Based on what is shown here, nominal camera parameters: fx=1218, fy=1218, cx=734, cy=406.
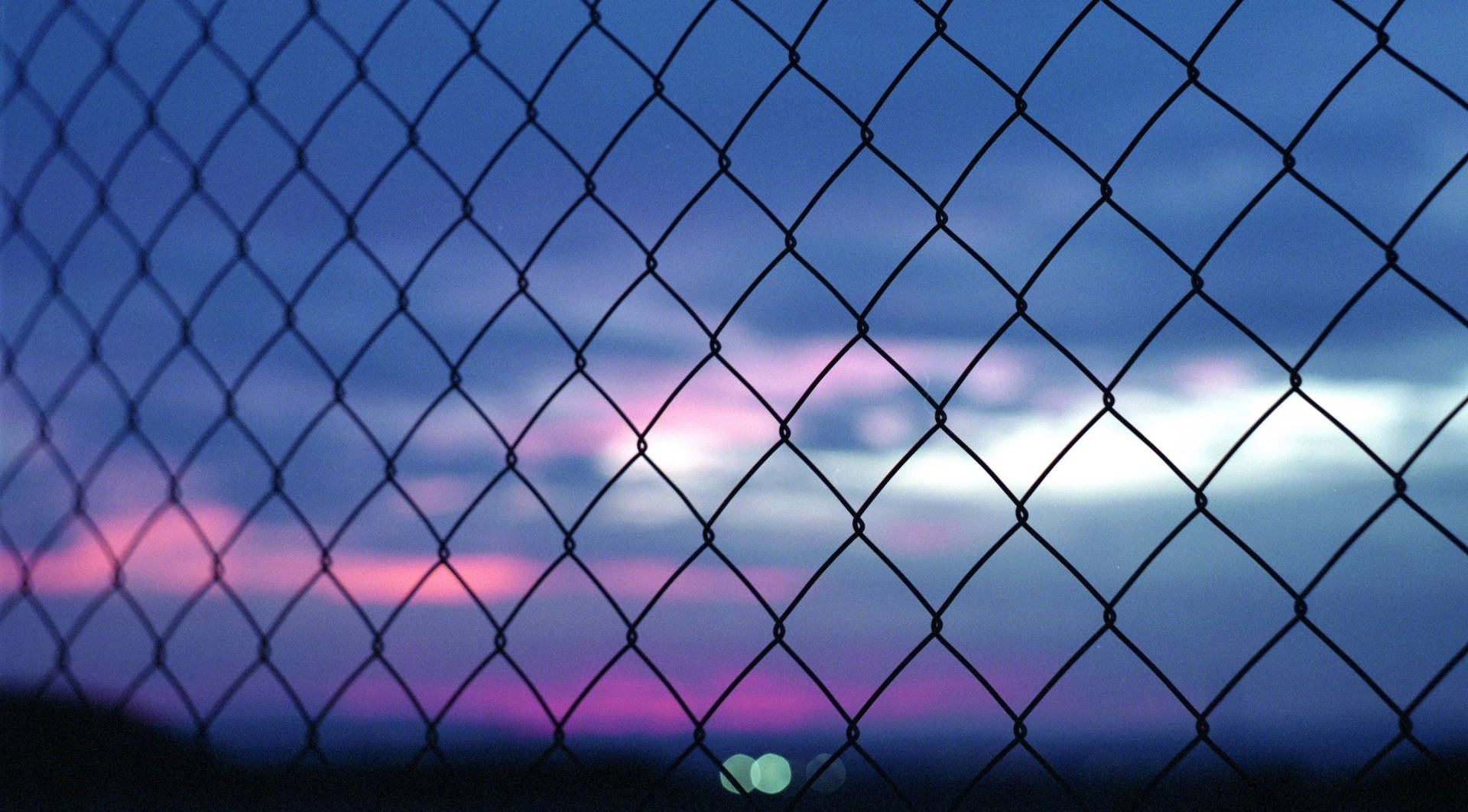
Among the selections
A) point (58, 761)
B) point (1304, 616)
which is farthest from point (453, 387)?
point (58, 761)

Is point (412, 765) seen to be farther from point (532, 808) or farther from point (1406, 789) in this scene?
point (1406, 789)

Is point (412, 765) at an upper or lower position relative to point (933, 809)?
upper

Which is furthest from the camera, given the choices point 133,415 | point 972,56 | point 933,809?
point 133,415

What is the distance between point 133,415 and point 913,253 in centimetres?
175

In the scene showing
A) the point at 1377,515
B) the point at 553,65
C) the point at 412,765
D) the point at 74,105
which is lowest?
the point at 1377,515

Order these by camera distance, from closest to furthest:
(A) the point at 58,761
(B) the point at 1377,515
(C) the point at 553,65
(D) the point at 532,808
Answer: (B) the point at 1377,515 < (C) the point at 553,65 < (D) the point at 532,808 < (A) the point at 58,761

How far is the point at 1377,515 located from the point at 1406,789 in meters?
0.37

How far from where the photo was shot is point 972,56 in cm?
161

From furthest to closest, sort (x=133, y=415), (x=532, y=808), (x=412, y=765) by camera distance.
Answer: (x=133, y=415) < (x=532, y=808) < (x=412, y=765)

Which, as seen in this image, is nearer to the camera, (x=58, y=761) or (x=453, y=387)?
(x=453, y=387)

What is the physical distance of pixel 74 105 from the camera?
105 inches

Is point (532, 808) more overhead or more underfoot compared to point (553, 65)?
more underfoot

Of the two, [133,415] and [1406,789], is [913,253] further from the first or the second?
[133,415]

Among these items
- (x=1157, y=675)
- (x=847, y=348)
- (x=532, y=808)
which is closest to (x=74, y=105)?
(x=532, y=808)
